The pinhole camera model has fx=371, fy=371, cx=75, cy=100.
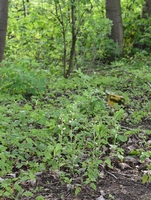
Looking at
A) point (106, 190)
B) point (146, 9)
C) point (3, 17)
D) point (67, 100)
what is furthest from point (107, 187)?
point (146, 9)

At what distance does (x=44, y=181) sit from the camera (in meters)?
3.48

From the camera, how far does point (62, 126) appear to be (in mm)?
4254

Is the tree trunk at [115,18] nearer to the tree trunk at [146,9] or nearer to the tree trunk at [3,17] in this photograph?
the tree trunk at [146,9]

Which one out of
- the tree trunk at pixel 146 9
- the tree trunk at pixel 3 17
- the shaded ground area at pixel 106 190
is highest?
the tree trunk at pixel 146 9

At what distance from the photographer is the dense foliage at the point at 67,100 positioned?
12.1 feet

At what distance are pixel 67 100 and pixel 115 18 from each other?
5.81 meters

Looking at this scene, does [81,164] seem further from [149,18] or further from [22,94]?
[149,18]

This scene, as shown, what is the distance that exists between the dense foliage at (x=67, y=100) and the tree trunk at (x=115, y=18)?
0.39 metres

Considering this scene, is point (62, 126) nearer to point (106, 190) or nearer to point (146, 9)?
point (106, 190)

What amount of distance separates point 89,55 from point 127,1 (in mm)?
4379

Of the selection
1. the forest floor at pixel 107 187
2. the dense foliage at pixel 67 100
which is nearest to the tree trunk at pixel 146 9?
the dense foliage at pixel 67 100

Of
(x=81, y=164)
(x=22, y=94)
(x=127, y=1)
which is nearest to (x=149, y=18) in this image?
(x=127, y=1)

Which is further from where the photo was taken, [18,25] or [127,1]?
[127,1]

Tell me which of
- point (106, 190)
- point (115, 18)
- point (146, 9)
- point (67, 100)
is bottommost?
point (106, 190)
